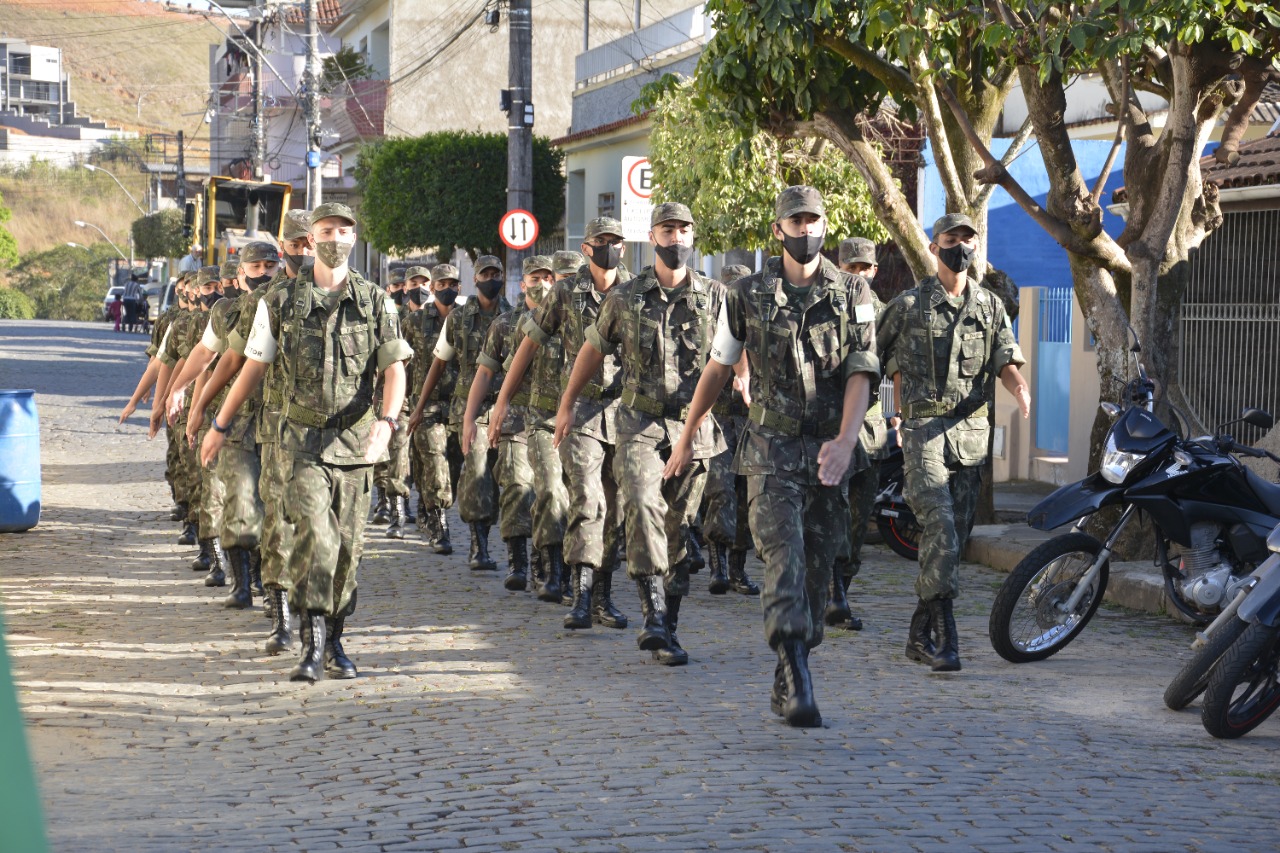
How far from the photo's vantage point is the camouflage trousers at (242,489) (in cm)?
912

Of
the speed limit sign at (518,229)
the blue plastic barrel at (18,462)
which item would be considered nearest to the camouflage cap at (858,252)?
the blue plastic barrel at (18,462)

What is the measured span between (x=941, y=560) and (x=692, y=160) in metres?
14.0

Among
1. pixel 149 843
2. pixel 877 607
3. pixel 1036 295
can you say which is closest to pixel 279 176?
pixel 1036 295

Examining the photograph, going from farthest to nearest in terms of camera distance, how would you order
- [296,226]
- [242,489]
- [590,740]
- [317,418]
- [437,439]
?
[437,439]
[242,489]
[296,226]
[317,418]
[590,740]

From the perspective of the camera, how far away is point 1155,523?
25.7 feet

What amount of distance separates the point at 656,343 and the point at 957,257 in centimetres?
145

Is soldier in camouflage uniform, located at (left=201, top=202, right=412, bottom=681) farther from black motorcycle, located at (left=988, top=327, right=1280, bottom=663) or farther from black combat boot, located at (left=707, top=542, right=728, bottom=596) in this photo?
black combat boot, located at (left=707, top=542, right=728, bottom=596)

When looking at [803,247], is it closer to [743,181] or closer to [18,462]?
[18,462]

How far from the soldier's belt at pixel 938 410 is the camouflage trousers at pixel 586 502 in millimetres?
1680

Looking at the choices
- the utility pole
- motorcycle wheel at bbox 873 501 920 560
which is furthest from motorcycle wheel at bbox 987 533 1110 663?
the utility pole

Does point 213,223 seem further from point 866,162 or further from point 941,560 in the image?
point 941,560

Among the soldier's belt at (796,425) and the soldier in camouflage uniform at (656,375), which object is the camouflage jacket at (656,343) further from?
the soldier's belt at (796,425)

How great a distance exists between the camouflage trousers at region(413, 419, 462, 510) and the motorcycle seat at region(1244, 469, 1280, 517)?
6.02m

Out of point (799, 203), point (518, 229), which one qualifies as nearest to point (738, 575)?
point (799, 203)
